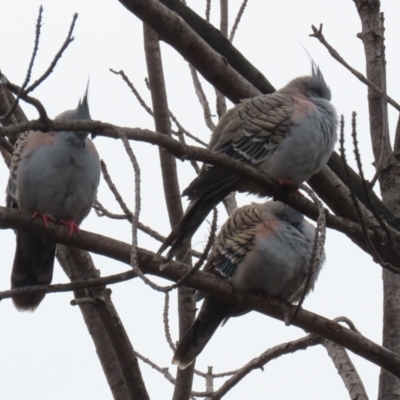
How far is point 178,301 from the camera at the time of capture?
4.42m

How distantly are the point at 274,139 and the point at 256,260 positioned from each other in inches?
30.7

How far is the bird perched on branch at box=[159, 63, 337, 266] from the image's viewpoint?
4.14m

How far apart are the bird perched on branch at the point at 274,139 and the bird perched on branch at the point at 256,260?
1.91 feet

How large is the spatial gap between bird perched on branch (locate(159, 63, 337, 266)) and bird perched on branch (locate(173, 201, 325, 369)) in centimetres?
58

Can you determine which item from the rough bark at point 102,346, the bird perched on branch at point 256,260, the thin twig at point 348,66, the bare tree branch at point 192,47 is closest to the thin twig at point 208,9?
the bare tree branch at point 192,47

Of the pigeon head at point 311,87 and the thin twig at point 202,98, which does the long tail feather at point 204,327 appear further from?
the pigeon head at point 311,87

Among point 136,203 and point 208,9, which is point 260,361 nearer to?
point 136,203

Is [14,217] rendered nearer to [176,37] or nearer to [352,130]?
[176,37]

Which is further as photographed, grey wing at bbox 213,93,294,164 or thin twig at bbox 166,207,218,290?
grey wing at bbox 213,93,294,164

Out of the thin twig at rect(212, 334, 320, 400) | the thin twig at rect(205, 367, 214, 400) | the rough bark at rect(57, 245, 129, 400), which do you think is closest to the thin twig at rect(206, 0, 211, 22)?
the rough bark at rect(57, 245, 129, 400)

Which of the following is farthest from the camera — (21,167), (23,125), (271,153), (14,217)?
(21,167)

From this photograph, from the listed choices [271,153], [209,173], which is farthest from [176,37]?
[271,153]

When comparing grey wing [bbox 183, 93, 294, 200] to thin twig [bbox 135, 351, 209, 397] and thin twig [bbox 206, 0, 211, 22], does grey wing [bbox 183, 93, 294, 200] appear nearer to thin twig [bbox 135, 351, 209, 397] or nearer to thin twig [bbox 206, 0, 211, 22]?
thin twig [bbox 206, 0, 211, 22]

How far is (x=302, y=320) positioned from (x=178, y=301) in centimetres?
112
